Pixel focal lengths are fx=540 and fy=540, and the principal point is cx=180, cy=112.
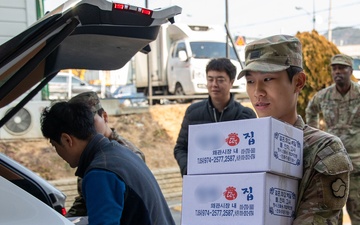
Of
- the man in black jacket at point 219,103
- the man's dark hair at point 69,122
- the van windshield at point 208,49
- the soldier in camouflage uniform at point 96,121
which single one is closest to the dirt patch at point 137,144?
the van windshield at point 208,49

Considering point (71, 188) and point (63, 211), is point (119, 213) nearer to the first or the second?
point (63, 211)

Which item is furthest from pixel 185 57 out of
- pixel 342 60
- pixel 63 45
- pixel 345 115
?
pixel 63 45

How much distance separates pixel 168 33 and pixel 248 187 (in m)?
18.3

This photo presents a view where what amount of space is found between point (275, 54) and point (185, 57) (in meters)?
16.1

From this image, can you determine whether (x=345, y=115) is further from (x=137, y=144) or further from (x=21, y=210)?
(x=137, y=144)

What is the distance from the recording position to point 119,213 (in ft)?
7.03

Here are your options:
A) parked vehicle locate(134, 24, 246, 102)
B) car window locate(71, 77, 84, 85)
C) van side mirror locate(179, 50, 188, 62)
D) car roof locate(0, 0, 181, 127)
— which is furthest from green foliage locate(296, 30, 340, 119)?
car window locate(71, 77, 84, 85)

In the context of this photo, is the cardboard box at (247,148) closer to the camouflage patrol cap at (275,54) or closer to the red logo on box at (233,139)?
the red logo on box at (233,139)

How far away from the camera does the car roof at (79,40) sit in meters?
1.84

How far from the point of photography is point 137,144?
459 inches

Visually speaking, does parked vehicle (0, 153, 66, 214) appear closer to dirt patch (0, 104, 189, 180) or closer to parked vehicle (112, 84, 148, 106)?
dirt patch (0, 104, 189, 180)

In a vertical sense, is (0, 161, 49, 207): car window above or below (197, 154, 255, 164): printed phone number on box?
below

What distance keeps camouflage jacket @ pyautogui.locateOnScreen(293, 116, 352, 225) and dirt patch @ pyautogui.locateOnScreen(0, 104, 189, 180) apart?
26.1 feet

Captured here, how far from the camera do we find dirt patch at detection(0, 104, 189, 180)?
9617mm
